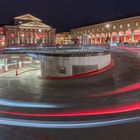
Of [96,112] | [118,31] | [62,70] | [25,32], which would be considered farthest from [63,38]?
[96,112]

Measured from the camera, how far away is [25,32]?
4719 inches

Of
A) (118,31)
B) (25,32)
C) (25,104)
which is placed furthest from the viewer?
(25,32)

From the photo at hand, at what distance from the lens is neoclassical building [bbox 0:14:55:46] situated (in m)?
113

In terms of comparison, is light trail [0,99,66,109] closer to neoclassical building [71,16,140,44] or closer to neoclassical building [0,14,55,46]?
neoclassical building [71,16,140,44]

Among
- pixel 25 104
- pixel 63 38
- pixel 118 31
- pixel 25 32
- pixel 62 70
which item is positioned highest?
pixel 25 32

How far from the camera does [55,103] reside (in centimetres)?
1568

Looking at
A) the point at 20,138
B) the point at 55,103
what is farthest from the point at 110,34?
the point at 20,138

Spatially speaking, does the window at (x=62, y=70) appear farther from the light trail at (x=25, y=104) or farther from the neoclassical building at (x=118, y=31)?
the neoclassical building at (x=118, y=31)

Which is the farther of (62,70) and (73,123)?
(62,70)

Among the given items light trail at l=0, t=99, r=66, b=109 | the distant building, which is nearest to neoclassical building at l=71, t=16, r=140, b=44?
the distant building

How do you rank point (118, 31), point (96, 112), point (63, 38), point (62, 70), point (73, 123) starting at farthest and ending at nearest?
point (63, 38) < point (118, 31) < point (62, 70) < point (96, 112) < point (73, 123)

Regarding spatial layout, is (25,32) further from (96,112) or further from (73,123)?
(73,123)

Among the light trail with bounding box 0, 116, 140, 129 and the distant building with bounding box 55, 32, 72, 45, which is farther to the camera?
the distant building with bounding box 55, 32, 72, 45

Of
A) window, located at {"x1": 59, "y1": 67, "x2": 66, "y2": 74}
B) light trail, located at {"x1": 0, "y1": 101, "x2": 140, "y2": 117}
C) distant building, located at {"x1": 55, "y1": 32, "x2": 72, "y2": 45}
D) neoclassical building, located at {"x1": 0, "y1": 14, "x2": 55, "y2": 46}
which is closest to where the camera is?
light trail, located at {"x1": 0, "y1": 101, "x2": 140, "y2": 117}
